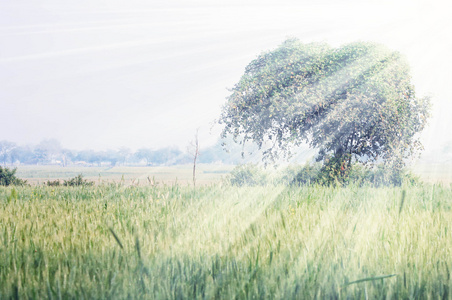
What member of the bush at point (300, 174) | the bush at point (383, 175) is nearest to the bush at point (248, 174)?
the bush at point (300, 174)

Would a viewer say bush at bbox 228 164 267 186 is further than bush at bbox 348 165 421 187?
Yes

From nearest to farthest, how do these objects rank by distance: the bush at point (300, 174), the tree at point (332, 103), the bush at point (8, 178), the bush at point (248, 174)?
the tree at point (332, 103), the bush at point (300, 174), the bush at point (8, 178), the bush at point (248, 174)

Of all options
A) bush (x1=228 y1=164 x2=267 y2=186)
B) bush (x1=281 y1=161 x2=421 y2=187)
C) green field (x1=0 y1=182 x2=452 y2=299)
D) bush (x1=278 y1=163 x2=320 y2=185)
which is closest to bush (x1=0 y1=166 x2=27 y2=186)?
bush (x1=228 y1=164 x2=267 y2=186)

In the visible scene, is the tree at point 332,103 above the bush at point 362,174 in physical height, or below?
above

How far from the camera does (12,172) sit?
20.1m

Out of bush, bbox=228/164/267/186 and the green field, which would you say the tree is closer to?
bush, bbox=228/164/267/186

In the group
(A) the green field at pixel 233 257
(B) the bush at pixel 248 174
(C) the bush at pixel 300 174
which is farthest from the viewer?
(B) the bush at pixel 248 174

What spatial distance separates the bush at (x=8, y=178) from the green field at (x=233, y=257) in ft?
58.6

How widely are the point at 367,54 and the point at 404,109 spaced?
3149 mm

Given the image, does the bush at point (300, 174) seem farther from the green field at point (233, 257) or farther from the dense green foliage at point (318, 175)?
the green field at point (233, 257)

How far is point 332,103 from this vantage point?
15.7 metres

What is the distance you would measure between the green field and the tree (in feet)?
37.6

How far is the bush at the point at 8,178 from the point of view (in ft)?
64.1

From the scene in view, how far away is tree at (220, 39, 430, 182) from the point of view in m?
15.4
